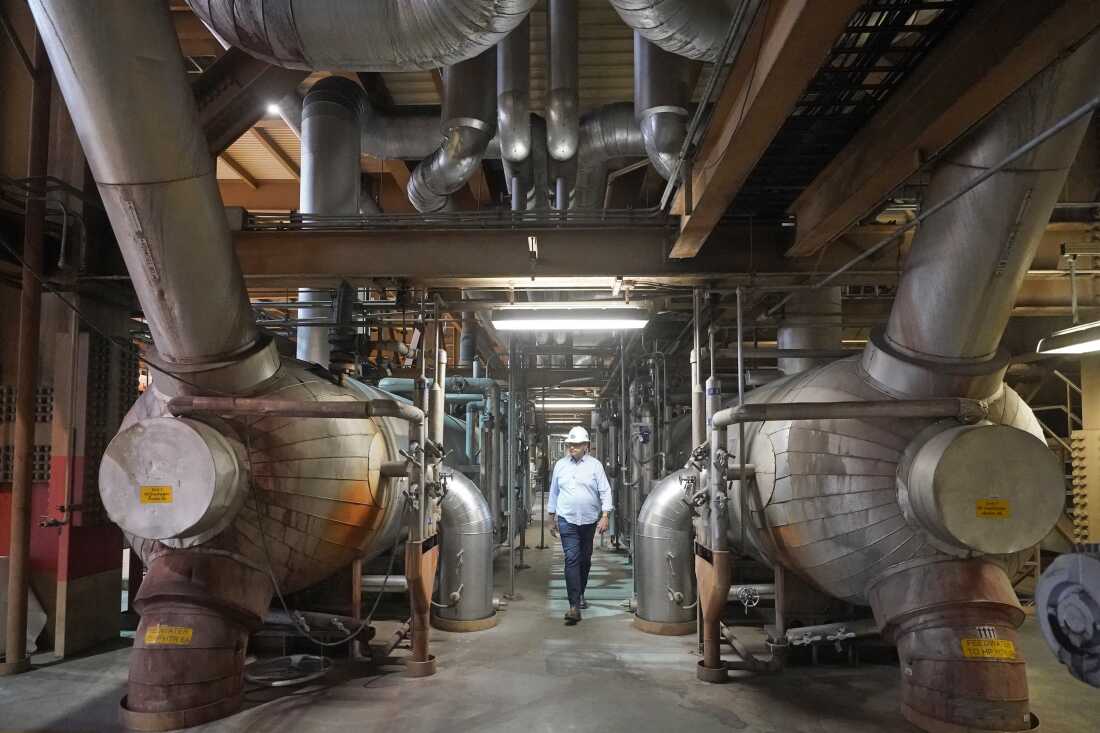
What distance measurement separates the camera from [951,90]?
2.80 meters

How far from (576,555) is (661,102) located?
12.7ft

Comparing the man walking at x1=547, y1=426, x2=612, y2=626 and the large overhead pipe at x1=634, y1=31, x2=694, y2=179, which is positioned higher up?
the large overhead pipe at x1=634, y1=31, x2=694, y2=179

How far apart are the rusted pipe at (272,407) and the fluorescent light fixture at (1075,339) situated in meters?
3.79

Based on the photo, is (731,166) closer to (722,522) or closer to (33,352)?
(722,522)

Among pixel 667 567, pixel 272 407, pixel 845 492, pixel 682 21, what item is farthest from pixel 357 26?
pixel 667 567

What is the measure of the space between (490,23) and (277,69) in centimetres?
254

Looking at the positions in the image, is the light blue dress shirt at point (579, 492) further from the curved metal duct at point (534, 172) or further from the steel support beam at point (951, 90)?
the steel support beam at point (951, 90)

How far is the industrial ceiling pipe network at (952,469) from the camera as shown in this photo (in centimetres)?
315

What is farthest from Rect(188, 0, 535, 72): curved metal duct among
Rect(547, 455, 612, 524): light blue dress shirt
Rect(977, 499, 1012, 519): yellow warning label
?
Rect(547, 455, 612, 524): light blue dress shirt

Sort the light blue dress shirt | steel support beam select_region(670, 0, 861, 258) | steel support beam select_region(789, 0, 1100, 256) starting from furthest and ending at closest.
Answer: the light blue dress shirt < steel support beam select_region(789, 0, 1100, 256) < steel support beam select_region(670, 0, 861, 258)

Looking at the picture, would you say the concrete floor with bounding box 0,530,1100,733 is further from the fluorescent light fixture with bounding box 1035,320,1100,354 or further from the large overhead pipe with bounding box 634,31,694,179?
the large overhead pipe with bounding box 634,31,694,179

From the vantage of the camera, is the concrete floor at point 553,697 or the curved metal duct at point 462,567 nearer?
the concrete floor at point 553,697

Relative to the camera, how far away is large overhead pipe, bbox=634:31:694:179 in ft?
14.4

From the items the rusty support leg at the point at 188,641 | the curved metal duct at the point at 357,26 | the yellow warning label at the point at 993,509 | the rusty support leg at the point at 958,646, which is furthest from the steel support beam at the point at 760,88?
the rusty support leg at the point at 188,641
